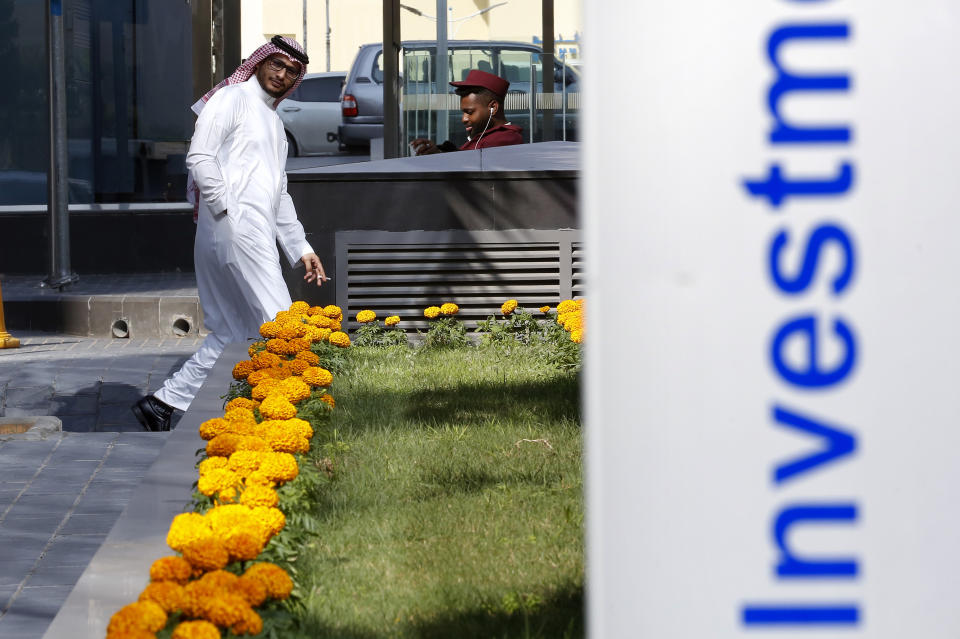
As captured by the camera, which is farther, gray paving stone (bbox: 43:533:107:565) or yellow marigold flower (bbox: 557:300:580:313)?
yellow marigold flower (bbox: 557:300:580:313)

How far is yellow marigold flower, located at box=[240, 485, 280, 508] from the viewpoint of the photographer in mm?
3389

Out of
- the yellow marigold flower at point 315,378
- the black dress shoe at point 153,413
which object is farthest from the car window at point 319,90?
the yellow marigold flower at point 315,378

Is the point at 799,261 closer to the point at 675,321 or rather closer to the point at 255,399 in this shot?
the point at 675,321

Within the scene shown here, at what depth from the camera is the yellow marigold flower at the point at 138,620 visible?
257 centimetres

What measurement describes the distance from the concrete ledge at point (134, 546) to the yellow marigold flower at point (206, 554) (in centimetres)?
27

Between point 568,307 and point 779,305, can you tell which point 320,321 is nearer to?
point 568,307

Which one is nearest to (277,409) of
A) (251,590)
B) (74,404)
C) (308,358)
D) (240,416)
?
(240,416)

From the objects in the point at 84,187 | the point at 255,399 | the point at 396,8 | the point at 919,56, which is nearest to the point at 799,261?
the point at 919,56

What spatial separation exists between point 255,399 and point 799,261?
400 cm

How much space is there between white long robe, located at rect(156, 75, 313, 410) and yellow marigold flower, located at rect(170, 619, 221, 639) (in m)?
4.58

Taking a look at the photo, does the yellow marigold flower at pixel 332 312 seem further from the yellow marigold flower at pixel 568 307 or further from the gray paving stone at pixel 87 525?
the gray paving stone at pixel 87 525

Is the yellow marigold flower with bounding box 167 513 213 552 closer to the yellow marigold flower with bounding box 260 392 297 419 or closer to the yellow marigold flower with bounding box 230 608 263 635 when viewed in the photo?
the yellow marigold flower with bounding box 230 608 263 635

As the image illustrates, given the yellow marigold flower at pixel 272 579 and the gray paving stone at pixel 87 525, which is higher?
the yellow marigold flower at pixel 272 579

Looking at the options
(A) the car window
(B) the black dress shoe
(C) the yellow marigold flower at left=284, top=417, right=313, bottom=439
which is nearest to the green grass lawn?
(C) the yellow marigold flower at left=284, top=417, right=313, bottom=439
